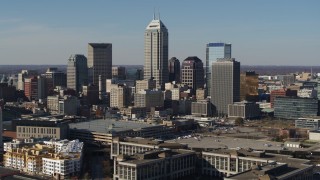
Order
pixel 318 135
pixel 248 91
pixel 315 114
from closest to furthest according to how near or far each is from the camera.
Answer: pixel 318 135 → pixel 315 114 → pixel 248 91

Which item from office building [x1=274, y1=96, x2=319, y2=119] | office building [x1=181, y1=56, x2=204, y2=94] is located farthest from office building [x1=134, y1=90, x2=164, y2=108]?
office building [x1=274, y1=96, x2=319, y2=119]

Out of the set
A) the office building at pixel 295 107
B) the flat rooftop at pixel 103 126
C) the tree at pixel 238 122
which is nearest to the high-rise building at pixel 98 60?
the office building at pixel 295 107

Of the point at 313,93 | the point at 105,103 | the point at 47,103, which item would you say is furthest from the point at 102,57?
the point at 313,93

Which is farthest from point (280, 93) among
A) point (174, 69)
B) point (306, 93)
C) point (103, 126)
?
point (103, 126)

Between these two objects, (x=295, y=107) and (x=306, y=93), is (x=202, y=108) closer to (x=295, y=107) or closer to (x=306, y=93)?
(x=295, y=107)

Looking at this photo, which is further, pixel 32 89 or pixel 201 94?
pixel 201 94

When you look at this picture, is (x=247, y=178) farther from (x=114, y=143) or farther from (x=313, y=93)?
(x=313, y=93)

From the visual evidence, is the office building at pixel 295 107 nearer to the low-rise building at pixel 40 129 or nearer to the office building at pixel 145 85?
the office building at pixel 145 85
